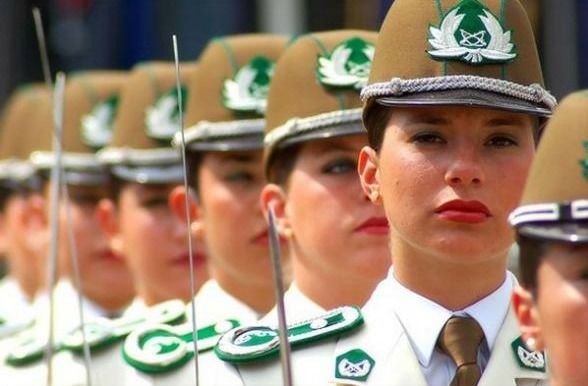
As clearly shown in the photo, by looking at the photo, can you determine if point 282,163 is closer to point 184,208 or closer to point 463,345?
point 184,208

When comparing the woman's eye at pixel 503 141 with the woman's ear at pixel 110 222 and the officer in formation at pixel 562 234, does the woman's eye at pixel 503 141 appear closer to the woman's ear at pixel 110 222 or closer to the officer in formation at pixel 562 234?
the officer in formation at pixel 562 234

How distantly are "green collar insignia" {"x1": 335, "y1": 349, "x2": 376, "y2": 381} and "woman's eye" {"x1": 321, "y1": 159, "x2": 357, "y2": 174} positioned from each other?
1279 millimetres

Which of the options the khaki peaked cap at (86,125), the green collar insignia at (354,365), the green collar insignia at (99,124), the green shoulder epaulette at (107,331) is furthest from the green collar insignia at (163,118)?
the green collar insignia at (354,365)

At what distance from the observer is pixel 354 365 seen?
6473mm

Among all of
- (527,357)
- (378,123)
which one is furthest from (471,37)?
(527,357)

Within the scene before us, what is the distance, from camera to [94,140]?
11.3 meters

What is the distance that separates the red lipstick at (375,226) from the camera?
7.48m

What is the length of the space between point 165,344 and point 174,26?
10.1m

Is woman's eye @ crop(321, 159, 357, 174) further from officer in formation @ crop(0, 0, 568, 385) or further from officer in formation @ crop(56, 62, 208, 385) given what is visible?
officer in formation @ crop(56, 62, 208, 385)

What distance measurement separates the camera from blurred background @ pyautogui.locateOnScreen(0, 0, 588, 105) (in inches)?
507

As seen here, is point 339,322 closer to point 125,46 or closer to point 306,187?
point 306,187

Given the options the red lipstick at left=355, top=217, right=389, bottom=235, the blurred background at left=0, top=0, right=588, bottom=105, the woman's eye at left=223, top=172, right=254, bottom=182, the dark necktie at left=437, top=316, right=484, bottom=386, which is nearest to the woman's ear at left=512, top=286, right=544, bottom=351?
the dark necktie at left=437, top=316, right=484, bottom=386

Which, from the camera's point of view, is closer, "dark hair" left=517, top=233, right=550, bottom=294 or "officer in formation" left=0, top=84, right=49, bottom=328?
"dark hair" left=517, top=233, right=550, bottom=294

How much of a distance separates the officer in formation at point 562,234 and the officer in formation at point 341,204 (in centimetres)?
2
